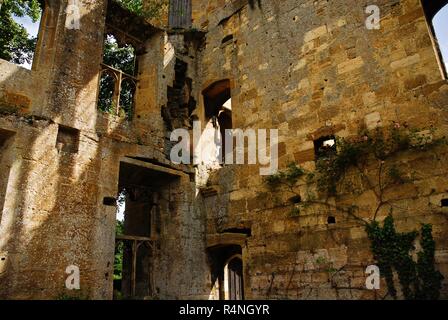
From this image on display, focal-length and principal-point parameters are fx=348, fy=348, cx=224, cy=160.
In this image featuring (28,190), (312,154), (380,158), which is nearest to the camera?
(28,190)

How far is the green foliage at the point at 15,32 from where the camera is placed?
11211 mm

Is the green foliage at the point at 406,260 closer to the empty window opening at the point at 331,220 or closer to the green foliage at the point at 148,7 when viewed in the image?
the empty window opening at the point at 331,220

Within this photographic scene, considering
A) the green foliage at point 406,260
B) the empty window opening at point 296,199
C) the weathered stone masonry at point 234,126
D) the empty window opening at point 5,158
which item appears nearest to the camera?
the green foliage at point 406,260

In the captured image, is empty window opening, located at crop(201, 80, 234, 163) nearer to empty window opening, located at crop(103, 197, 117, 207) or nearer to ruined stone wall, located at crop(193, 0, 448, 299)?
ruined stone wall, located at crop(193, 0, 448, 299)

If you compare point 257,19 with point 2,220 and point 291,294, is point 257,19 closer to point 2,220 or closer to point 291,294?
point 291,294

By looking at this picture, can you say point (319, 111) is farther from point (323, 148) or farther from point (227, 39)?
point (227, 39)

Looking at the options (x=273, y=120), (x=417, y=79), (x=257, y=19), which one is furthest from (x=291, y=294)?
(x=257, y=19)

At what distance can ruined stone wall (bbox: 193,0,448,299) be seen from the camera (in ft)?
17.7

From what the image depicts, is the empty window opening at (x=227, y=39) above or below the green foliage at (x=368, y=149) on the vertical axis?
above

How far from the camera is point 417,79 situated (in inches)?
221

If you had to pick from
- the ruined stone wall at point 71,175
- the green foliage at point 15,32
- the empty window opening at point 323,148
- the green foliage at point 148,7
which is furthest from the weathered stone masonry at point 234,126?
the green foliage at point 15,32

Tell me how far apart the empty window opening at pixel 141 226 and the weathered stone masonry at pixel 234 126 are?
13cm

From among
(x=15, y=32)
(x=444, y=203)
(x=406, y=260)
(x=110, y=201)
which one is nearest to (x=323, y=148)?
(x=444, y=203)

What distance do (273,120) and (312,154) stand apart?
4.05 feet
